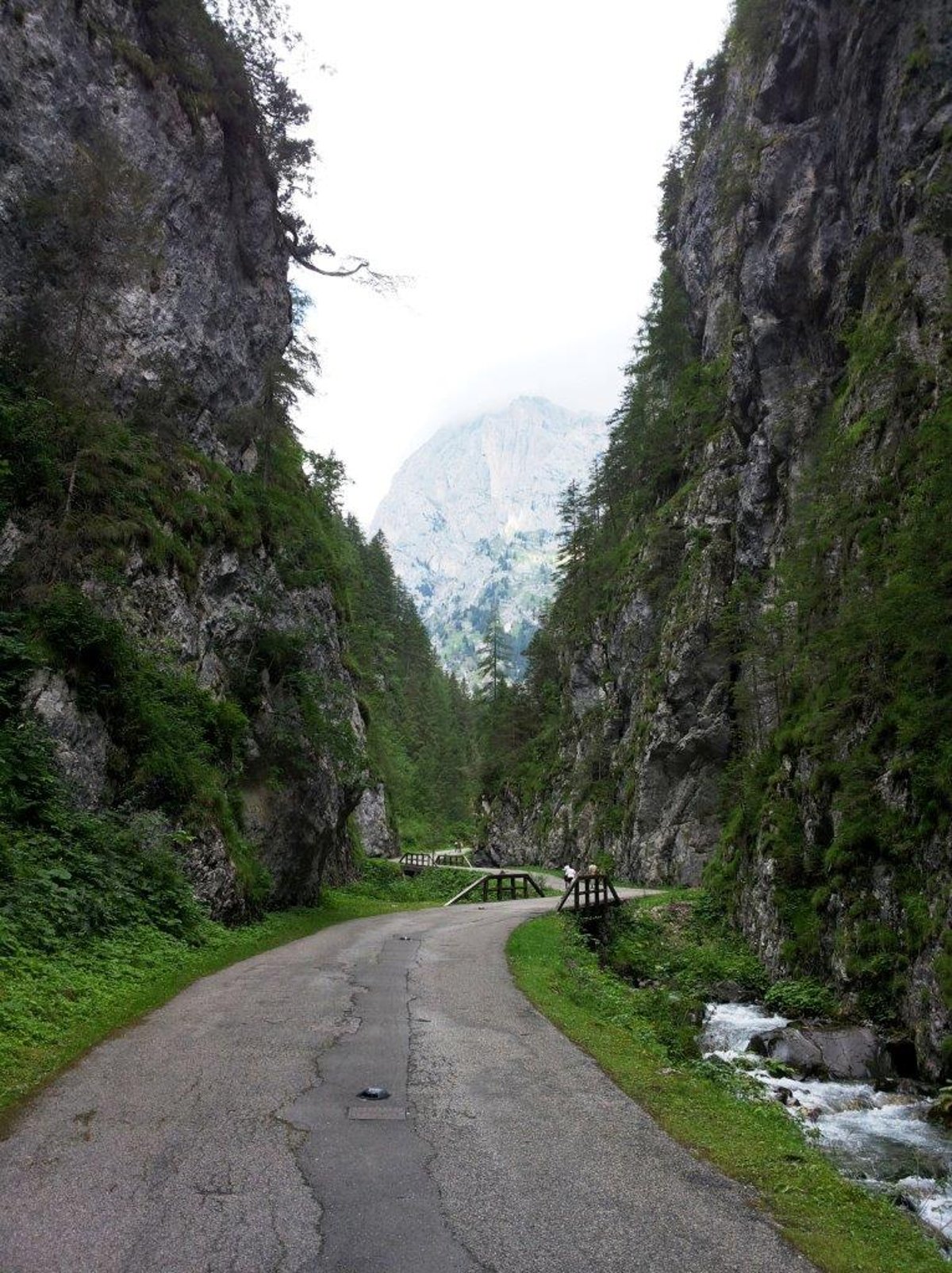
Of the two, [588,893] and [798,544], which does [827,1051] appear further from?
[798,544]

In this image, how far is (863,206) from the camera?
2994 cm

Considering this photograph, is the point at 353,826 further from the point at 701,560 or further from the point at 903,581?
the point at 903,581

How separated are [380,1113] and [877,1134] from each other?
7.01 meters

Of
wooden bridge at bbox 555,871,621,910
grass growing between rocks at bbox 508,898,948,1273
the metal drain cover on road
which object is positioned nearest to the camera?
grass growing between rocks at bbox 508,898,948,1273

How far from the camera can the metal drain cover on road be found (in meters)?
6.77

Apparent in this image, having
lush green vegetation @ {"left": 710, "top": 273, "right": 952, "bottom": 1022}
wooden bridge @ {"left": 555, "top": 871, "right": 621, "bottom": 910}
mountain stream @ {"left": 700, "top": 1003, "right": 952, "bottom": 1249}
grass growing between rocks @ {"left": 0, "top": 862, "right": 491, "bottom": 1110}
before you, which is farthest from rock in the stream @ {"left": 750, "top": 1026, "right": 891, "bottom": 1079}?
wooden bridge @ {"left": 555, "top": 871, "right": 621, "bottom": 910}

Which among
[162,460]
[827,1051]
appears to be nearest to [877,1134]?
[827,1051]

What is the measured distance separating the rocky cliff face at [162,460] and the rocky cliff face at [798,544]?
47.8 feet

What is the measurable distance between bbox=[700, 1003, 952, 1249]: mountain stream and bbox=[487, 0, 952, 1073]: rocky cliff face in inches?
56.0

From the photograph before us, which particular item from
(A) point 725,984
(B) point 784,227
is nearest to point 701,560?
(B) point 784,227

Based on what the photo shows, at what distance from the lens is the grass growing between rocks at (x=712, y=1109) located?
514 cm

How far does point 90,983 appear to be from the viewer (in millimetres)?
10406

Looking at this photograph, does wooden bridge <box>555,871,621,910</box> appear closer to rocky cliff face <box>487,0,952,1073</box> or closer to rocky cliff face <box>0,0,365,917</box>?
rocky cliff face <box>487,0,952,1073</box>

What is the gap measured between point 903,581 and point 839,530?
7749 millimetres
